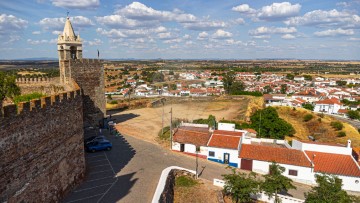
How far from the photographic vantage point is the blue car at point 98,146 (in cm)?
1855

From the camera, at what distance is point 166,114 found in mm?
37000

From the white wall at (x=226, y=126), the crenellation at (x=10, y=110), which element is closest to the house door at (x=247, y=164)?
the white wall at (x=226, y=126)

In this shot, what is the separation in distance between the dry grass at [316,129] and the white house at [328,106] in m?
14.0

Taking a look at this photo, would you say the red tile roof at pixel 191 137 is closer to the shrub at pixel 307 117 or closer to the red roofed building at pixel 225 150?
the red roofed building at pixel 225 150

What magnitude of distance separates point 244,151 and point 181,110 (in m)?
20.7

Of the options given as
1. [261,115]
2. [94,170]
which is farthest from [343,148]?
[94,170]

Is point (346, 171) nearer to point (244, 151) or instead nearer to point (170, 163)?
point (244, 151)

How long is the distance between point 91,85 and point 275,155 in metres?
16.5

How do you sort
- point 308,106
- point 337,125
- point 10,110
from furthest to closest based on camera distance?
point 308,106 → point 337,125 → point 10,110

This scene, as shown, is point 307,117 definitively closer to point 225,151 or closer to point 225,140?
point 225,140

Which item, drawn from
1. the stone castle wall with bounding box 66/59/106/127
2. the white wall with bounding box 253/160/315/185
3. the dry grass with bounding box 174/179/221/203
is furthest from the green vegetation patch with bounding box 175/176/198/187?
the stone castle wall with bounding box 66/59/106/127

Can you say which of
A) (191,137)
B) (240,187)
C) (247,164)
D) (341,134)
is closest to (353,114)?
(341,134)

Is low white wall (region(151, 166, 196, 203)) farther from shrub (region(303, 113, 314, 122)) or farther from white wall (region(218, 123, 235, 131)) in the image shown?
shrub (region(303, 113, 314, 122))

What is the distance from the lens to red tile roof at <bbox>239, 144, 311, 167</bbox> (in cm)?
2040
